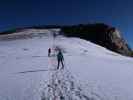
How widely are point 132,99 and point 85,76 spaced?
6.14m

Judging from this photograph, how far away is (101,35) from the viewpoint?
3255 inches

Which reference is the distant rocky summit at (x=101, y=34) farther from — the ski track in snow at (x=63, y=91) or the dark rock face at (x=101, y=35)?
the ski track in snow at (x=63, y=91)

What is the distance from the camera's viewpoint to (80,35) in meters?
87.8

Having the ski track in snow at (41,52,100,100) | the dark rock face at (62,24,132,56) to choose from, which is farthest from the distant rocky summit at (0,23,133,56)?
the ski track in snow at (41,52,100,100)

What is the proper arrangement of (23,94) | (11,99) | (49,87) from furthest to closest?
(49,87) < (23,94) < (11,99)

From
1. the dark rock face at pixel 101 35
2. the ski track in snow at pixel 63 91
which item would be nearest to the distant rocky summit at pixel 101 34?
the dark rock face at pixel 101 35

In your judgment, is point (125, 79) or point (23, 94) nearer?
point (23, 94)

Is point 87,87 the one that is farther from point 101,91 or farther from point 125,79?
point 125,79

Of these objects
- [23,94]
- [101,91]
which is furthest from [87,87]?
[23,94]

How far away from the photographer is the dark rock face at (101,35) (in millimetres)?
77725

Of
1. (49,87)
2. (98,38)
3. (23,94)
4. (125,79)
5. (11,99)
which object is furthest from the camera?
(98,38)

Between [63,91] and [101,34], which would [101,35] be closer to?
[101,34]

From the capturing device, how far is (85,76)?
17.8 meters

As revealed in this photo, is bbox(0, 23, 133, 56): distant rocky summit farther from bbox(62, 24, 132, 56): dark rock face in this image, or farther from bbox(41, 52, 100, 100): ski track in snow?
bbox(41, 52, 100, 100): ski track in snow
